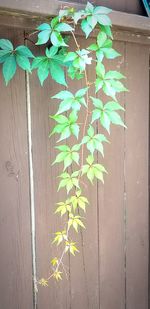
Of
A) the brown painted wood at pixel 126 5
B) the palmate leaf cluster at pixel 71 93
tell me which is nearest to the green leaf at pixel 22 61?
the palmate leaf cluster at pixel 71 93

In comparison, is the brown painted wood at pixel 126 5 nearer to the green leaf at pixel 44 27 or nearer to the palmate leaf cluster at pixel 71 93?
the palmate leaf cluster at pixel 71 93

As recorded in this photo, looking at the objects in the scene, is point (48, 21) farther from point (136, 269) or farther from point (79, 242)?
point (136, 269)

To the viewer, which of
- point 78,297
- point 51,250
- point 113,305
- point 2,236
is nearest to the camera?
point 2,236

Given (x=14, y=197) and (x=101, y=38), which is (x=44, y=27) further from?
(x=14, y=197)

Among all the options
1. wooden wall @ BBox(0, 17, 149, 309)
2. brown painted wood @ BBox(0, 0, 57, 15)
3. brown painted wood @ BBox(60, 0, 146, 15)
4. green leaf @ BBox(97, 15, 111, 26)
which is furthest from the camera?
brown painted wood @ BBox(60, 0, 146, 15)

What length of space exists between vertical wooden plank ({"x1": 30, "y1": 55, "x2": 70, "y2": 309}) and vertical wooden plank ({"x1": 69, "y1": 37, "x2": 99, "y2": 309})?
7 centimetres

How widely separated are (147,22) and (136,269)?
1.18 m

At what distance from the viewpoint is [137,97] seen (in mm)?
1746

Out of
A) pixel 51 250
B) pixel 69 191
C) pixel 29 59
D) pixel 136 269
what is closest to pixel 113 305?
pixel 136 269

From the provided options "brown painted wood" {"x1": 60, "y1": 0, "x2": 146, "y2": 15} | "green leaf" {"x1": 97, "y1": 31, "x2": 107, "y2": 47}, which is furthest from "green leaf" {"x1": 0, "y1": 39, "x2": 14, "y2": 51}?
"brown painted wood" {"x1": 60, "y1": 0, "x2": 146, "y2": 15}

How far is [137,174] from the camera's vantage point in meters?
1.81

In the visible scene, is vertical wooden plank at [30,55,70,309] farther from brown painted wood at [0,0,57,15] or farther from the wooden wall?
brown painted wood at [0,0,57,15]

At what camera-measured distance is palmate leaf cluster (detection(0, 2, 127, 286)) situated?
127 centimetres

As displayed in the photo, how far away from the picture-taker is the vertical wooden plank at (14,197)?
→ 54.7 inches
